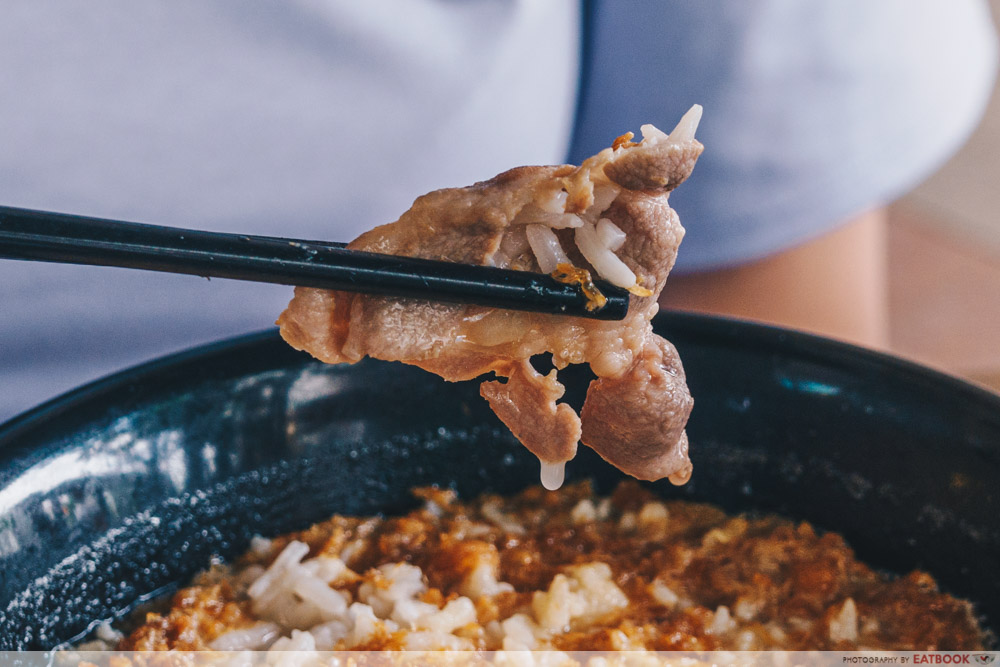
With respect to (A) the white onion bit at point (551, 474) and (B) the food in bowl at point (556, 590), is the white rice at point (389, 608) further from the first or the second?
(A) the white onion bit at point (551, 474)

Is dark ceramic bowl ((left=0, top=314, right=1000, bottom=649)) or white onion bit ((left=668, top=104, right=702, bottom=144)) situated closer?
white onion bit ((left=668, top=104, right=702, bottom=144))

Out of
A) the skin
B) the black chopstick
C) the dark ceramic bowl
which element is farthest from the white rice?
the skin

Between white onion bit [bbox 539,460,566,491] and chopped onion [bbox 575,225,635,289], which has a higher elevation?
chopped onion [bbox 575,225,635,289]

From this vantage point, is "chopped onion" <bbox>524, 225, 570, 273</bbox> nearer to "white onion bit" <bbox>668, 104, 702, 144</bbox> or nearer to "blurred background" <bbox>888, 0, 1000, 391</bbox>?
"white onion bit" <bbox>668, 104, 702, 144</bbox>

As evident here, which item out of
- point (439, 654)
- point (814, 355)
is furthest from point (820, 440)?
point (439, 654)

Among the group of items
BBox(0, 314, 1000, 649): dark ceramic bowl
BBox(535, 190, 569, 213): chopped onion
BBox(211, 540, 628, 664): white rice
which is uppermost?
BBox(535, 190, 569, 213): chopped onion

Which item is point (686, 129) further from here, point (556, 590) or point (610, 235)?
point (556, 590)

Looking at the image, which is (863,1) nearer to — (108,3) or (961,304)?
(108,3)
